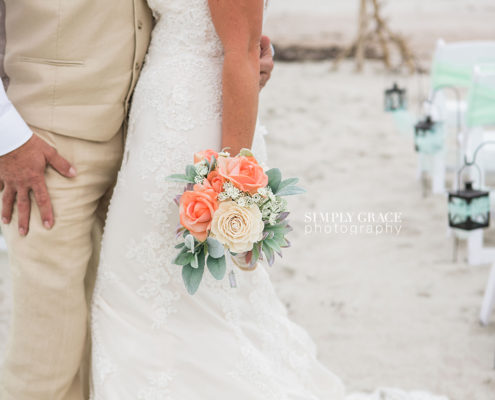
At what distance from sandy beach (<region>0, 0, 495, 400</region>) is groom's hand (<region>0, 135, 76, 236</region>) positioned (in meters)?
1.70

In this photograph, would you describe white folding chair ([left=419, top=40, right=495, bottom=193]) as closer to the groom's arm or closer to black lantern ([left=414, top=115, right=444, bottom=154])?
black lantern ([left=414, top=115, right=444, bottom=154])

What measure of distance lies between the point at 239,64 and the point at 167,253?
0.61m

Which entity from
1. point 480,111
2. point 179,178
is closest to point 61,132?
point 179,178

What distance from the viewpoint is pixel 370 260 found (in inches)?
161

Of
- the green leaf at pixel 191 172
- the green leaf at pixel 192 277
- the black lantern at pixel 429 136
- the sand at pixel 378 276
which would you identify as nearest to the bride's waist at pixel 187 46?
the green leaf at pixel 191 172

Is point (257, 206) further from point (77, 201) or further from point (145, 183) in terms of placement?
point (77, 201)

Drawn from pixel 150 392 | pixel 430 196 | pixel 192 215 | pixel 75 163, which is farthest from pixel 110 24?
pixel 430 196

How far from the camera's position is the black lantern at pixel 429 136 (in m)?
4.33

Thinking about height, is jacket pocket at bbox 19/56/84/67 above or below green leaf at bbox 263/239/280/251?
above

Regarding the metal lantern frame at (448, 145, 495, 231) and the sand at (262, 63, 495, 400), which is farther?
the metal lantern frame at (448, 145, 495, 231)

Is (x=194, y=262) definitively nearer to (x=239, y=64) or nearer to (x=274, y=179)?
(x=274, y=179)

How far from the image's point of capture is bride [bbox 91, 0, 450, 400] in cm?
187

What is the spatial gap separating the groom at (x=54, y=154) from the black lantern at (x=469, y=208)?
213 cm

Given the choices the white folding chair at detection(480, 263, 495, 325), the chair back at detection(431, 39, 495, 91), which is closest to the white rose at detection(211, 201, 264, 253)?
the white folding chair at detection(480, 263, 495, 325)
